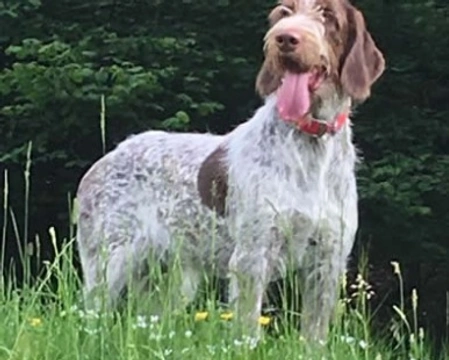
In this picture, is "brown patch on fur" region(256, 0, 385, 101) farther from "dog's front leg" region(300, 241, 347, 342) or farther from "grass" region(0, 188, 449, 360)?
"grass" region(0, 188, 449, 360)

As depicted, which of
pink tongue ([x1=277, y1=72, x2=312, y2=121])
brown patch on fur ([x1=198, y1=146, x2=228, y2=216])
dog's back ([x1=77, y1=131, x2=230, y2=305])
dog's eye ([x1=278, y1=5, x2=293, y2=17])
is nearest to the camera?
pink tongue ([x1=277, y1=72, x2=312, y2=121])

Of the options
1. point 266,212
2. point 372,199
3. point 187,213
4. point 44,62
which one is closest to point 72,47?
point 44,62

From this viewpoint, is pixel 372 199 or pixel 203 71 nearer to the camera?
pixel 372 199

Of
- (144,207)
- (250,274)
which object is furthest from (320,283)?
(144,207)

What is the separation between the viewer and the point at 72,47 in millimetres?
10859

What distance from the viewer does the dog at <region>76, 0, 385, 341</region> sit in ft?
20.9

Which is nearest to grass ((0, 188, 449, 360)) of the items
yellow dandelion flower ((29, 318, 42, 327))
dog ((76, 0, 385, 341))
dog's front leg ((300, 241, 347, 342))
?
yellow dandelion flower ((29, 318, 42, 327))

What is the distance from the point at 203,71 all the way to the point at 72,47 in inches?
38.9

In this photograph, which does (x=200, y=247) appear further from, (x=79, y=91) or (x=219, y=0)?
(x=219, y=0)

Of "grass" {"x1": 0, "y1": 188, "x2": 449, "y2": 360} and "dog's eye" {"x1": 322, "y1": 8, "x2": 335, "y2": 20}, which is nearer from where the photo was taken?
"grass" {"x1": 0, "y1": 188, "x2": 449, "y2": 360}

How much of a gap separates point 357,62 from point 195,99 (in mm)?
4410

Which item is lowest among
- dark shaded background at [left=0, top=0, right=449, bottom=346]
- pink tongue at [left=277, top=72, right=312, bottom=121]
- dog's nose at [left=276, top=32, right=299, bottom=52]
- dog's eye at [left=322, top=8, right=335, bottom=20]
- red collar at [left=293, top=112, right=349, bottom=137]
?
dark shaded background at [left=0, top=0, right=449, bottom=346]

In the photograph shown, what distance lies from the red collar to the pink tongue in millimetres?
99

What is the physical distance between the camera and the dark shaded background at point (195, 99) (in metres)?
10.4
